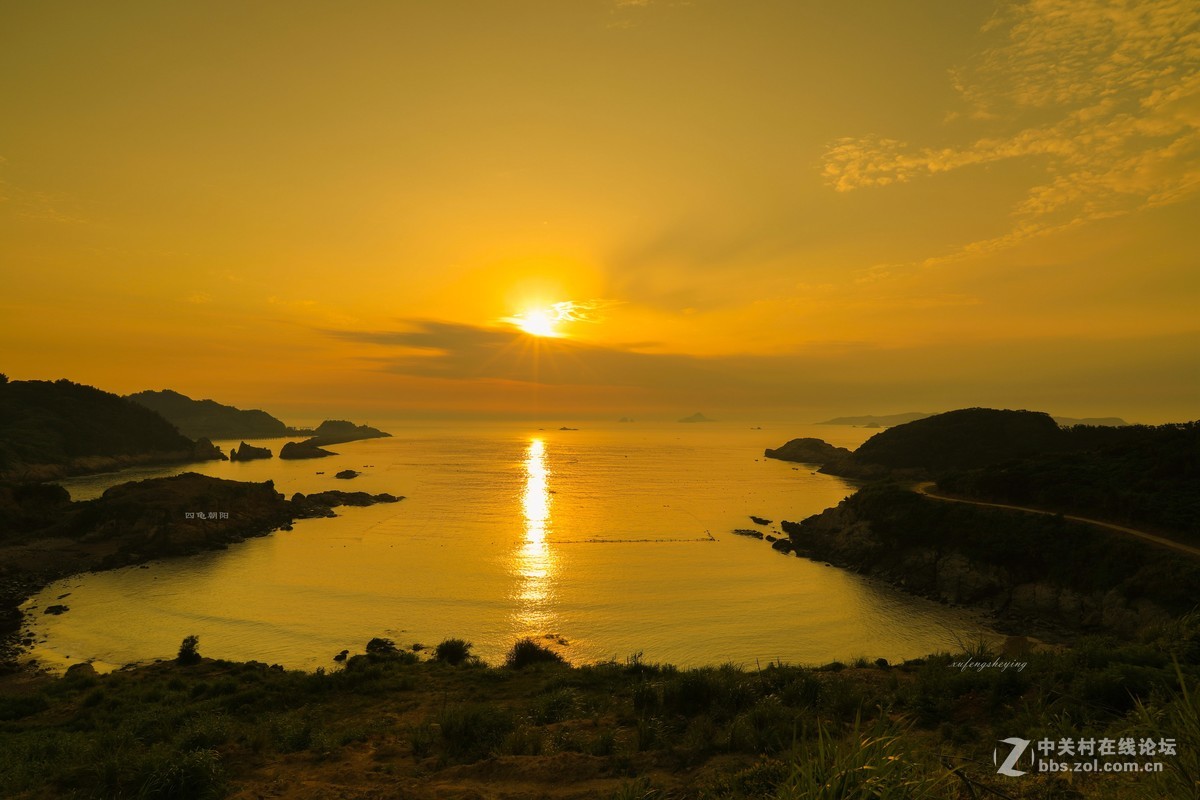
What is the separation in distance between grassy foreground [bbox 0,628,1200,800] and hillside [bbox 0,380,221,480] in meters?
125

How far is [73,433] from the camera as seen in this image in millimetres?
129000

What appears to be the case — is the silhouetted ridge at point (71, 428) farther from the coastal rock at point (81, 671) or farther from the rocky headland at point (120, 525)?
the coastal rock at point (81, 671)

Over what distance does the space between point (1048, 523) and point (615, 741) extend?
49463 millimetres

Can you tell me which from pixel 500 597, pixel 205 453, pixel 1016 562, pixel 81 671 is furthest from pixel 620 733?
pixel 205 453

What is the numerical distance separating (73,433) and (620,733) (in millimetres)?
174713

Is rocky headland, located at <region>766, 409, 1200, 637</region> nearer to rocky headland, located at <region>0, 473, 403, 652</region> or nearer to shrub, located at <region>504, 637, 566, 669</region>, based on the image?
shrub, located at <region>504, 637, 566, 669</region>

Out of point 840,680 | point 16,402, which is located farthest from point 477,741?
point 16,402

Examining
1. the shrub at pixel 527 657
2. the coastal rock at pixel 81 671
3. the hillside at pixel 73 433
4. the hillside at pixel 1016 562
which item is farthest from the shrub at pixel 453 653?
the hillside at pixel 73 433

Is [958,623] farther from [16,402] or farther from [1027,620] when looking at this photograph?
[16,402]

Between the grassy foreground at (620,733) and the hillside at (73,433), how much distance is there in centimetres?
12484

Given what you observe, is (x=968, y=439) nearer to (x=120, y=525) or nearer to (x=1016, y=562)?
(x=1016, y=562)

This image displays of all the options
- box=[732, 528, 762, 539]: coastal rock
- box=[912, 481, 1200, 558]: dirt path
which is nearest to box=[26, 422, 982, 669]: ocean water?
box=[732, 528, 762, 539]: coastal rock

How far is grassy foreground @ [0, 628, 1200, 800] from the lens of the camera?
7125mm

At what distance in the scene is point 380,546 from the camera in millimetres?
63906
